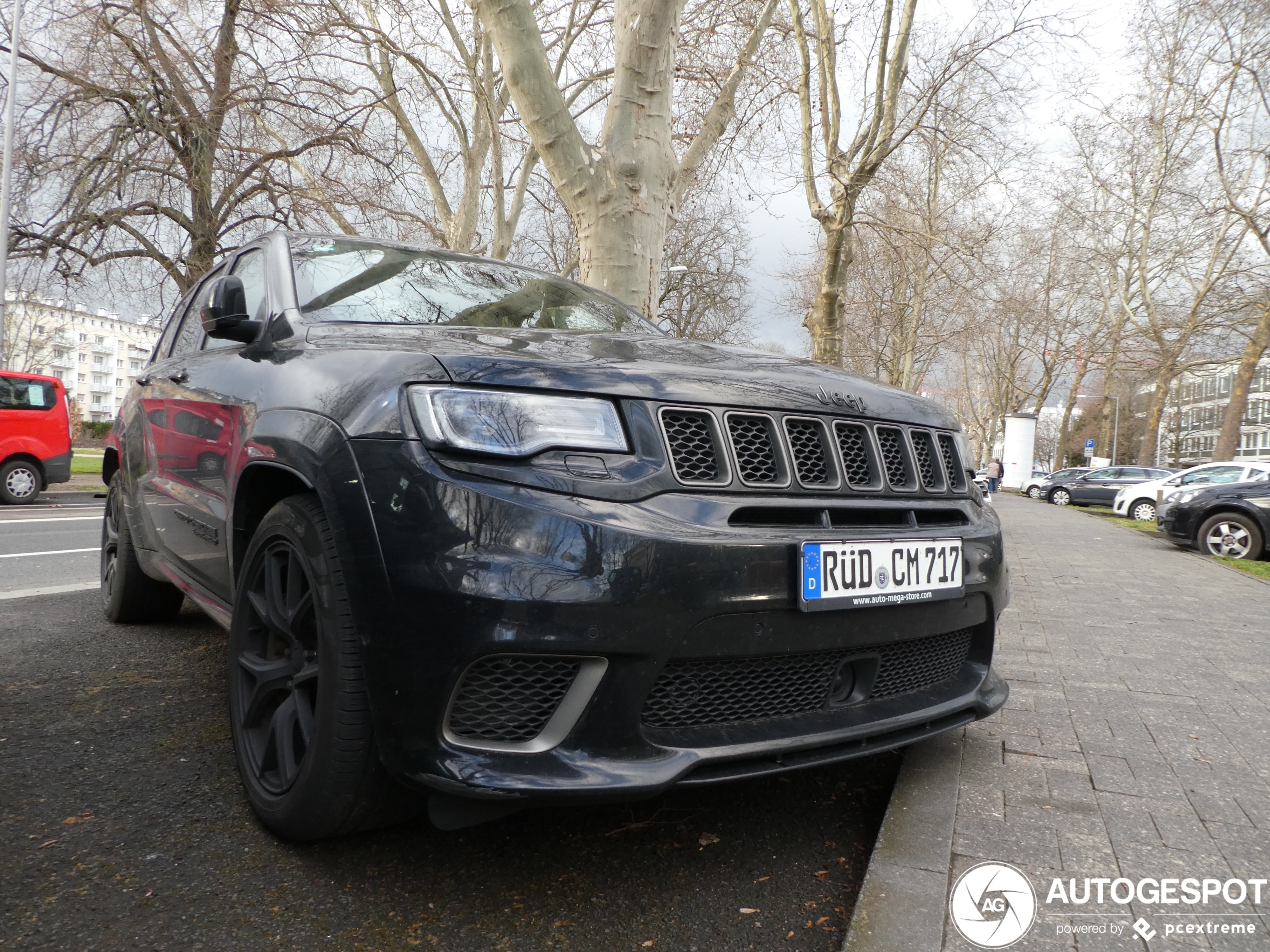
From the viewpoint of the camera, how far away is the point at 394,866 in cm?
203

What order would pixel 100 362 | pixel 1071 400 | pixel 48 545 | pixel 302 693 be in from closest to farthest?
pixel 302 693
pixel 48 545
pixel 1071 400
pixel 100 362

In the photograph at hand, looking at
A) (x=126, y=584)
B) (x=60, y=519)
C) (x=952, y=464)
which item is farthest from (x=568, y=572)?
(x=60, y=519)

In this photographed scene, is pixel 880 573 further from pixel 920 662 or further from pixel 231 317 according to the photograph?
pixel 231 317

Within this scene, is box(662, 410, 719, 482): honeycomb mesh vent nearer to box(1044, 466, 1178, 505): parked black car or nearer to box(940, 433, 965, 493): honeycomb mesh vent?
box(940, 433, 965, 493): honeycomb mesh vent

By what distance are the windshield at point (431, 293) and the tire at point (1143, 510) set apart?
22.1 m

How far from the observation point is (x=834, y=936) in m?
1.82

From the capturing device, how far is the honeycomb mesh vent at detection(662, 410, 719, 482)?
6.15ft

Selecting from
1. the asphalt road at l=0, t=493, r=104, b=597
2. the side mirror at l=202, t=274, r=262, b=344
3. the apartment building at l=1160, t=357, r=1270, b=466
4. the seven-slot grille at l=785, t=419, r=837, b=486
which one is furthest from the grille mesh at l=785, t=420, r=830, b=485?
the apartment building at l=1160, t=357, r=1270, b=466

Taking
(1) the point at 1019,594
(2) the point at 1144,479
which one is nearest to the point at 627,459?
(1) the point at 1019,594

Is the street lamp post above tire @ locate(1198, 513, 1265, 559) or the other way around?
above

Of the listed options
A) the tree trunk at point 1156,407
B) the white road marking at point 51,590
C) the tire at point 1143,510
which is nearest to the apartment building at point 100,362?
the tree trunk at point 1156,407

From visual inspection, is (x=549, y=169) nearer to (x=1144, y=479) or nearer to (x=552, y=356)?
(x=552, y=356)

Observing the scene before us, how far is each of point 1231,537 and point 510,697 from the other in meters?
12.6

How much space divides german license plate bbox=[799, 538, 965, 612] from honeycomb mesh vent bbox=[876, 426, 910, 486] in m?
0.18
